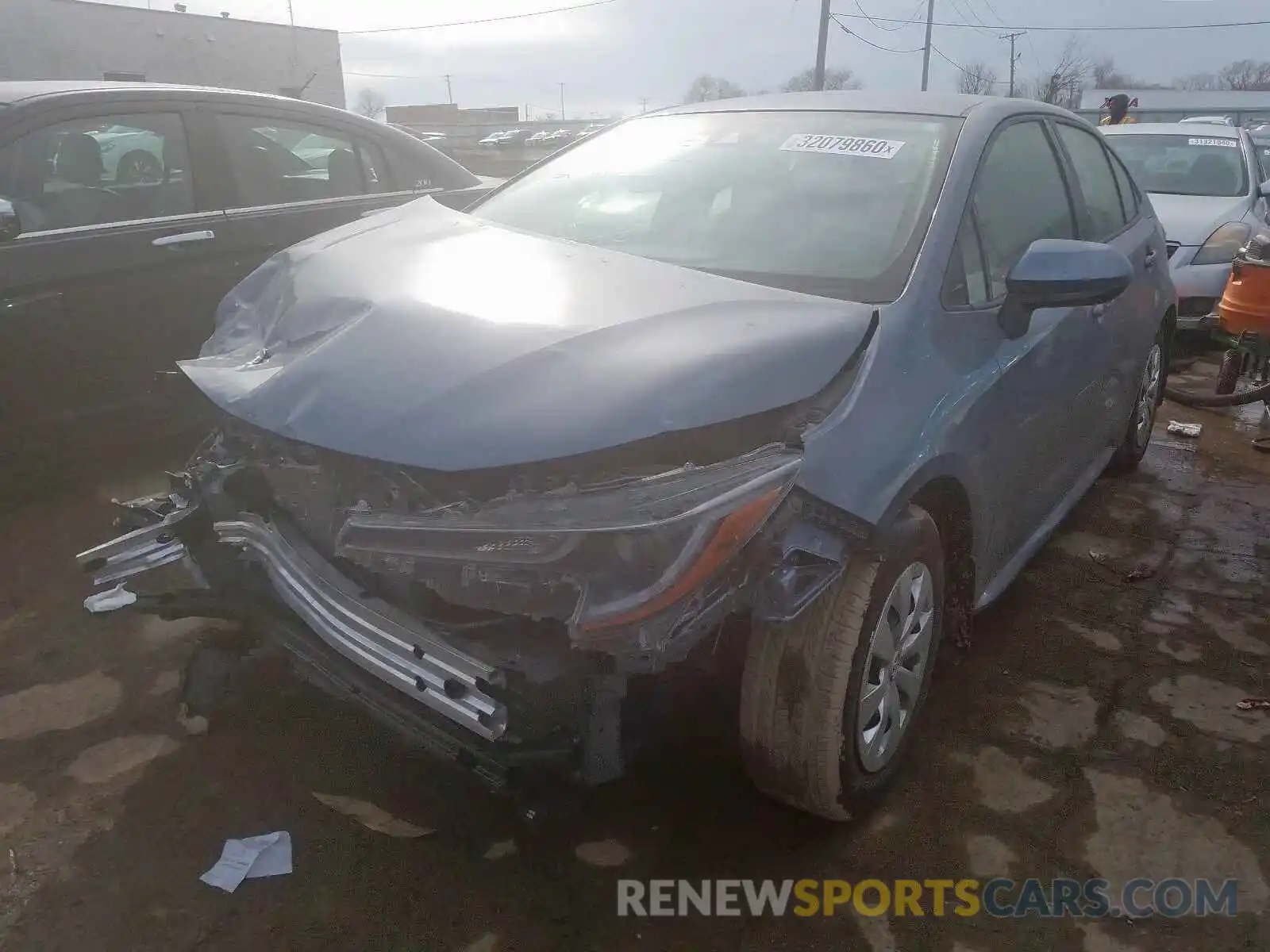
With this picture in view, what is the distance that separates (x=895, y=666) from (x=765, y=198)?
4.27ft

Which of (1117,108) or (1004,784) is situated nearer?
(1004,784)

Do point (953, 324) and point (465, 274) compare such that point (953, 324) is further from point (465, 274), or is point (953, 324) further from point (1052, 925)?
point (1052, 925)

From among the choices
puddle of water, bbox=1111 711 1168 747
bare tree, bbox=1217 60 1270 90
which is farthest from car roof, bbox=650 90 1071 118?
bare tree, bbox=1217 60 1270 90

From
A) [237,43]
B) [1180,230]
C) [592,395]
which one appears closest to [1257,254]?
[1180,230]

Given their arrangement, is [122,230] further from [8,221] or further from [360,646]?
[360,646]

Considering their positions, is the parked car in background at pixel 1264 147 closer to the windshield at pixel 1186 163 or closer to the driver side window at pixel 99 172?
the windshield at pixel 1186 163

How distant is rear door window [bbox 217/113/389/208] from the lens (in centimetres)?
413

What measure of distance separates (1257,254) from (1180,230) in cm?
220

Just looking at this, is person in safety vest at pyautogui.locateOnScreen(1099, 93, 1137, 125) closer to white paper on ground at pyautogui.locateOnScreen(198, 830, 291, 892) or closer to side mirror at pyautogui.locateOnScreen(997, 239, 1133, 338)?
side mirror at pyautogui.locateOnScreen(997, 239, 1133, 338)

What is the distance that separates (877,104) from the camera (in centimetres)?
295

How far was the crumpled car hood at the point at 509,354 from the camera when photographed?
178cm

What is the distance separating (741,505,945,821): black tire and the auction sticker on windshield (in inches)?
43.8

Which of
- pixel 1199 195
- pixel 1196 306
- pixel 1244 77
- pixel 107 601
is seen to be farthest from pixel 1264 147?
pixel 1244 77

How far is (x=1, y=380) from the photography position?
349cm
